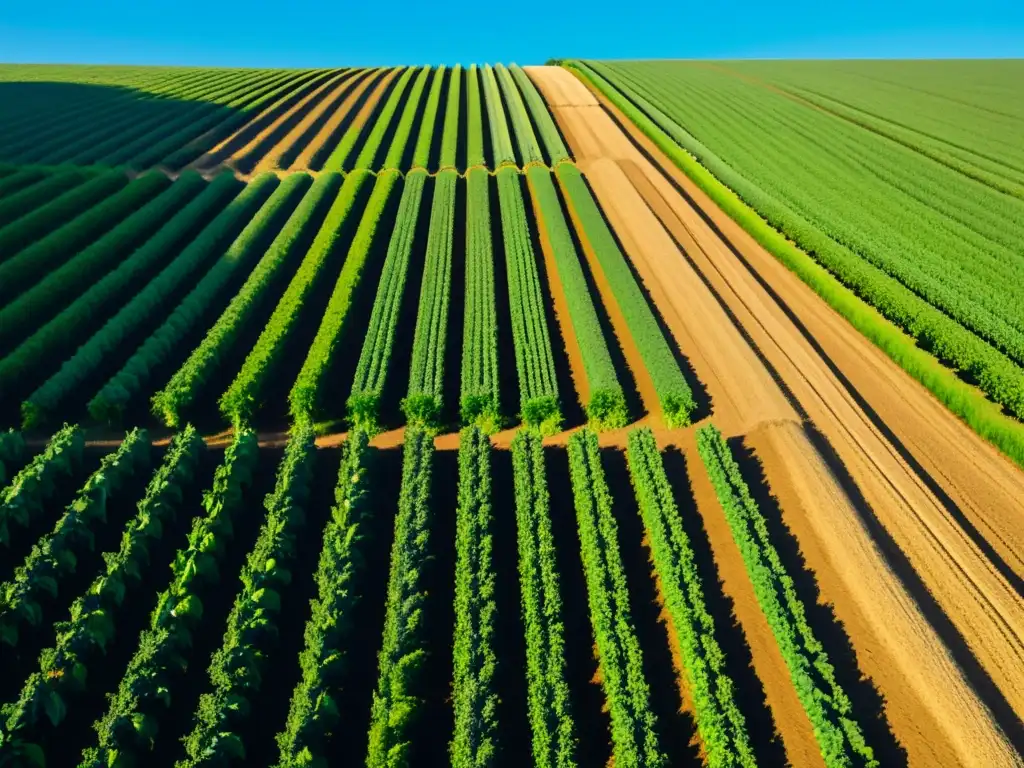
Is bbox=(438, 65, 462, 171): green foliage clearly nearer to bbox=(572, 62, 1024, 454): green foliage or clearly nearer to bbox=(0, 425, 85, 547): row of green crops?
bbox=(572, 62, 1024, 454): green foliage

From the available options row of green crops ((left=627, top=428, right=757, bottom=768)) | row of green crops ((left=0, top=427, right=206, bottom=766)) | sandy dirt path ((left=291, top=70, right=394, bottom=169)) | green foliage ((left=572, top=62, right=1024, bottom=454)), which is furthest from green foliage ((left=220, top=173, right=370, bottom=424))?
green foliage ((left=572, top=62, right=1024, bottom=454))

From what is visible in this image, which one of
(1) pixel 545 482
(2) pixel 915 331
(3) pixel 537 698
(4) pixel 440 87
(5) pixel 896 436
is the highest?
(4) pixel 440 87

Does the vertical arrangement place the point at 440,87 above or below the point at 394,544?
above

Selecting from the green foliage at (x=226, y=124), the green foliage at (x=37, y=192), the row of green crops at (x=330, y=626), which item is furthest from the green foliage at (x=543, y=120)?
the row of green crops at (x=330, y=626)

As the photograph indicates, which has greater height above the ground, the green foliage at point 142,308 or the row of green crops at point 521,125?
the row of green crops at point 521,125

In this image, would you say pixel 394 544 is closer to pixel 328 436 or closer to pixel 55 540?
pixel 328 436

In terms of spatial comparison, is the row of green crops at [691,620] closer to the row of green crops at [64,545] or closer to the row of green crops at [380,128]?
the row of green crops at [64,545]

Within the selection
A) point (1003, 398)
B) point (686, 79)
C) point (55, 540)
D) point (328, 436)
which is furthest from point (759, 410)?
point (686, 79)
